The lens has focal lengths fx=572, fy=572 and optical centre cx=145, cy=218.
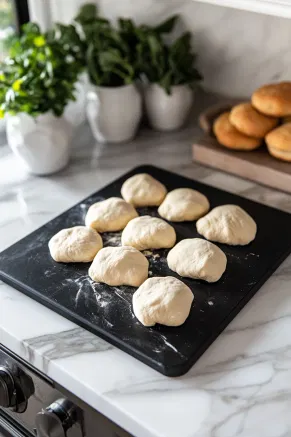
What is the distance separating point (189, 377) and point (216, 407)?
2.4 inches

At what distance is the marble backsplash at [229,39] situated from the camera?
1.29 m

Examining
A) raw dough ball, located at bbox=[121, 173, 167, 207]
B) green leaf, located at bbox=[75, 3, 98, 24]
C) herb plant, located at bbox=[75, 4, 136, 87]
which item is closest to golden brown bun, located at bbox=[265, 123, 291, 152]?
raw dough ball, located at bbox=[121, 173, 167, 207]

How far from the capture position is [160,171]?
122cm

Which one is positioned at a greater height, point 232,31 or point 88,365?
point 232,31

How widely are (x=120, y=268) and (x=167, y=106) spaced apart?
56 centimetres

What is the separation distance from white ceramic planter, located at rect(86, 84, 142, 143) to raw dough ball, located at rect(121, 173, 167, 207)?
0.77 ft

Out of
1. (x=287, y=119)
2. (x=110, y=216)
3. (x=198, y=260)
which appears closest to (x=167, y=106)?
(x=287, y=119)

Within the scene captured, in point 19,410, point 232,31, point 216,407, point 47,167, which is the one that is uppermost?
point 232,31

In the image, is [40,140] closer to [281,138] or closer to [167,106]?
[167,106]

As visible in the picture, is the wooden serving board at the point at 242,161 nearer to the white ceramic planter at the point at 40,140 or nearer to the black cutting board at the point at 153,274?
the black cutting board at the point at 153,274

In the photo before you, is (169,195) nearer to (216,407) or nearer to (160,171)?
(160,171)

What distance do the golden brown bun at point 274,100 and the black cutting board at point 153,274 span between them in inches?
8.0

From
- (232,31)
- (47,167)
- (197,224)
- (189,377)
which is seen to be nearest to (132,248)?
(197,224)

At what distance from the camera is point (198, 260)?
0.92m
